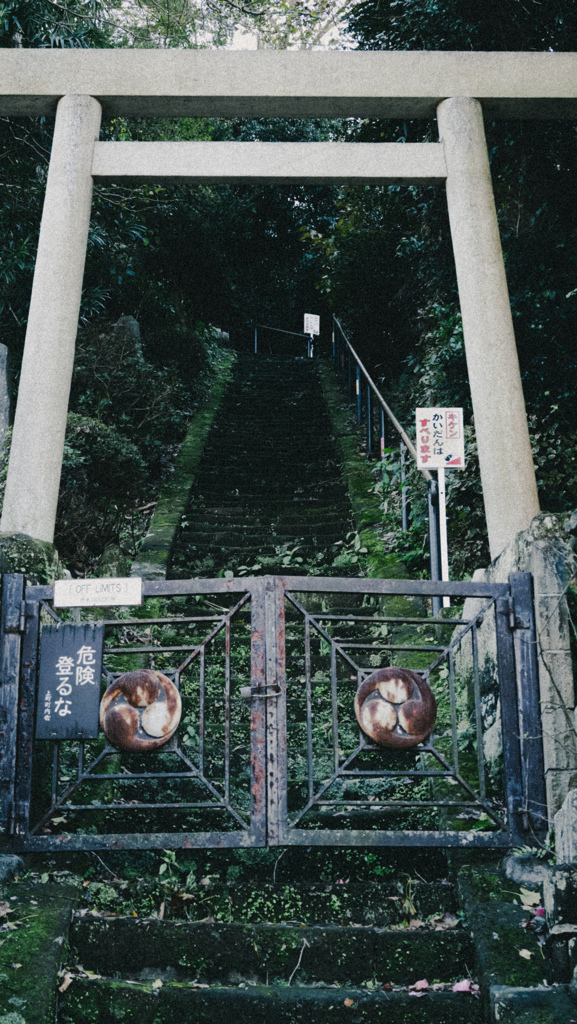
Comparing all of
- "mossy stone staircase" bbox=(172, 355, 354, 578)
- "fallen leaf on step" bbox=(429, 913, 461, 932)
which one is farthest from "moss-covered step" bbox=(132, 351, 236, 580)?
"fallen leaf on step" bbox=(429, 913, 461, 932)

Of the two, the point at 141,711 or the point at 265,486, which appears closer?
the point at 141,711

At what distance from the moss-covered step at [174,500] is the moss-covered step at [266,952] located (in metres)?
4.34

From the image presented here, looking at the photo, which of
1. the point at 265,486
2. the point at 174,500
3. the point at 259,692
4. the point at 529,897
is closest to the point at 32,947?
the point at 259,692

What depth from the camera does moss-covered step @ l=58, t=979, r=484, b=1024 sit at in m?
2.82

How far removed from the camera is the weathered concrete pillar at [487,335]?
5.40 metres

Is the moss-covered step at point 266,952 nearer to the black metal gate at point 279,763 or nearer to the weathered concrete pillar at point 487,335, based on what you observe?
the black metal gate at point 279,763

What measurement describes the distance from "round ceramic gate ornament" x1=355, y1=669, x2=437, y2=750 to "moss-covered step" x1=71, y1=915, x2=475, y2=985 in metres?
0.74

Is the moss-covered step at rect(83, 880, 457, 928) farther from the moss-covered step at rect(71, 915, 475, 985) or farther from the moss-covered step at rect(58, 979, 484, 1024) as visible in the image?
the moss-covered step at rect(58, 979, 484, 1024)

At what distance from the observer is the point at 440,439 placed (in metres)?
6.69

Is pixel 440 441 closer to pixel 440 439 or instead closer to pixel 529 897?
pixel 440 439

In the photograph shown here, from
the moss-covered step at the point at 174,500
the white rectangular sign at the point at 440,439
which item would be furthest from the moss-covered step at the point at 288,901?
the moss-covered step at the point at 174,500

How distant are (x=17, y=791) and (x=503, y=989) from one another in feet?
6.69

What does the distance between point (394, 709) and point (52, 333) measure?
12.3ft

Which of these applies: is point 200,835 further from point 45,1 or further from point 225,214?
point 225,214
